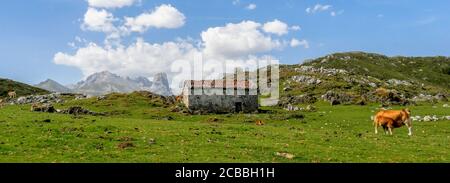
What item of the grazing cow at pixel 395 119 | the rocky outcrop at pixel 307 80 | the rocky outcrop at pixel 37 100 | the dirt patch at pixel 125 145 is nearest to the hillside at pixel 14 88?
the rocky outcrop at pixel 37 100

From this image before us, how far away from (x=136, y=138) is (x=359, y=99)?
8015 centimetres

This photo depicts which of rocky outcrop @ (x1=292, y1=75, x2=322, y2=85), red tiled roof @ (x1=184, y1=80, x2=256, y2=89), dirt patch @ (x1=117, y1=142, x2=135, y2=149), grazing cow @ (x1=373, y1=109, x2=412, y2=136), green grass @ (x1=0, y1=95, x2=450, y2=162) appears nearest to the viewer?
green grass @ (x1=0, y1=95, x2=450, y2=162)

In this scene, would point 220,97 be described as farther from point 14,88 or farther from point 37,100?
point 14,88

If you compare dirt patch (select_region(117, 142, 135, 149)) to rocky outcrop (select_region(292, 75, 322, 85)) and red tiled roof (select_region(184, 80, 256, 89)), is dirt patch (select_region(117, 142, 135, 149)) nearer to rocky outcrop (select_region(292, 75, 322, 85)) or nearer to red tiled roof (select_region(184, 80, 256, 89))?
red tiled roof (select_region(184, 80, 256, 89))

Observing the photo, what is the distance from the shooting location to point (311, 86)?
15550cm

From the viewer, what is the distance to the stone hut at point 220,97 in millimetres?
92500

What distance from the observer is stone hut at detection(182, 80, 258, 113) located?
92.5m

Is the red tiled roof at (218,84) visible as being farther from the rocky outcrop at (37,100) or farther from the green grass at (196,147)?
the green grass at (196,147)

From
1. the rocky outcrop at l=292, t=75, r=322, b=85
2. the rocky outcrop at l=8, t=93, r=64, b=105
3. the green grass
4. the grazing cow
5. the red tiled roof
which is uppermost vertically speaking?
the rocky outcrop at l=292, t=75, r=322, b=85

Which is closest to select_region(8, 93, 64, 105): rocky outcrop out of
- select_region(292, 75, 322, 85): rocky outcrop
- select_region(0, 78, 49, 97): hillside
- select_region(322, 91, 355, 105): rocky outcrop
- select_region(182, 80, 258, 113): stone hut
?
select_region(0, 78, 49, 97): hillside

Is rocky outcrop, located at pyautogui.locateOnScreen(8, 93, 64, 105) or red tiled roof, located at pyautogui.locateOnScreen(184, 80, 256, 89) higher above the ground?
red tiled roof, located at pyautogui.locateOnScreen(184, 80, 256, 89)

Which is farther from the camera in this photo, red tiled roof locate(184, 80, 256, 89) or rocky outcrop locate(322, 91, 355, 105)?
rocky outcrop locate(322, 91, 355, 105)
